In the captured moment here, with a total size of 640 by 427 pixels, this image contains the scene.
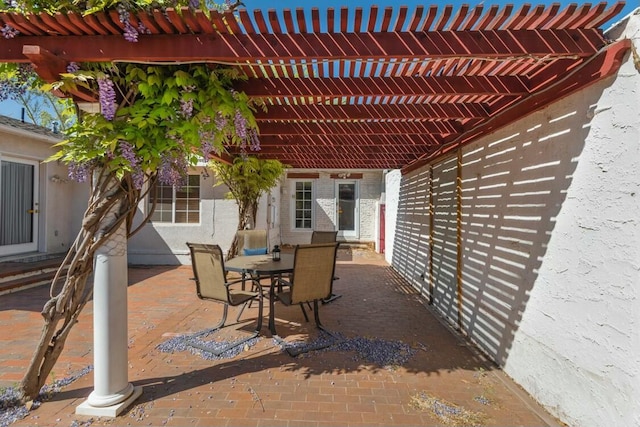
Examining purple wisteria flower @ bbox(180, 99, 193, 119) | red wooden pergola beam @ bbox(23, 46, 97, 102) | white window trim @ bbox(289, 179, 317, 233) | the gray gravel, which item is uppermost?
red wooden pergola beam @ bbox(23, 46, 97, 102)

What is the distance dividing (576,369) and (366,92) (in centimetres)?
268

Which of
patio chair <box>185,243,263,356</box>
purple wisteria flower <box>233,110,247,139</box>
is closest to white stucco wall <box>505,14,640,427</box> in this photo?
purple wisteria flower <box>233,110,247,139</box>

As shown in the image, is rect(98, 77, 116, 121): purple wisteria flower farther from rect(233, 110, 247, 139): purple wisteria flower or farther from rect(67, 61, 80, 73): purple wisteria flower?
rect(233, 110, 247, 139): purple wisteria flower

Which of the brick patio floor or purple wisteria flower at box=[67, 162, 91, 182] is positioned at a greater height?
purple wisteria flower at box=[67, 162, 91, 182]

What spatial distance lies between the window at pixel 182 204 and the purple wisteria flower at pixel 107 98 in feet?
21.6

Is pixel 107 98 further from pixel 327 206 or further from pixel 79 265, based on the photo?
pixel 327 206

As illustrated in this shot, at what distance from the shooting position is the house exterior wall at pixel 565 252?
76.9 inches

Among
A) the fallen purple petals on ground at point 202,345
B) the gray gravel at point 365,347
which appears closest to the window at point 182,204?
the fallen purple petals on ground at point 202,345

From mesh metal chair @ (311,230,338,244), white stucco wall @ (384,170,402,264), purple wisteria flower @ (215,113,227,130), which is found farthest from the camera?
white stucco wall @ (384,170,402,264)

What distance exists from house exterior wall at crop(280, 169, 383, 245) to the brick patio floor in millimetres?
7667

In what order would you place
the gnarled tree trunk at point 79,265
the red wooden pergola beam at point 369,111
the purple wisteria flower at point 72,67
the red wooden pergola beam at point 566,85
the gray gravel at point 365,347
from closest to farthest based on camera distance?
the red wooden pergola beam at point 566,85
the purple wisteria flower at point 72,67
the gnarled tree trunk at point 79,265
the gray gravel at point 365,347
the red wooden pergola beam at point 369,111

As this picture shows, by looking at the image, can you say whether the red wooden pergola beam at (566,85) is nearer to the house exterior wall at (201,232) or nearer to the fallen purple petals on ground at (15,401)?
the fallen purple petals on ground at (15,401)

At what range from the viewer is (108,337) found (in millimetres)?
2500

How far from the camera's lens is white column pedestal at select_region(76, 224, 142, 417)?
2.46m
